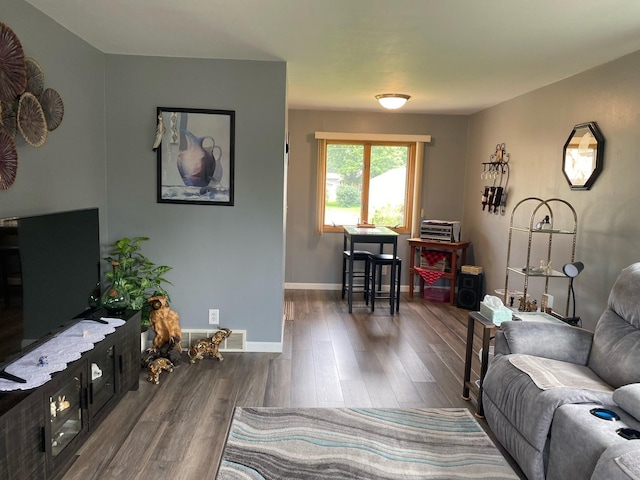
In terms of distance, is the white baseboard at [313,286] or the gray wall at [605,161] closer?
the gray wall at [605,161]

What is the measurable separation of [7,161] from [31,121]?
269mm

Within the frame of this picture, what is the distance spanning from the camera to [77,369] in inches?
88.0

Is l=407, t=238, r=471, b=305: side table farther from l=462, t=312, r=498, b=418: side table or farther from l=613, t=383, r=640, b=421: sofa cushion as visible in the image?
l=613, t=383, r=640, b=421: sofa cushion

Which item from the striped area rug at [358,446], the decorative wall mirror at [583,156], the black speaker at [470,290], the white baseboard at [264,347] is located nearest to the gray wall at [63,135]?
the white baseboard at [264,347]

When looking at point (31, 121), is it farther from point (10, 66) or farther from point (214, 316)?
point (214, 316)

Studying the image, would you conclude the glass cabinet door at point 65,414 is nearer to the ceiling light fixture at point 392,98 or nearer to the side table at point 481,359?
the side table at point 481,359

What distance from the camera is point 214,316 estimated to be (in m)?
3.81

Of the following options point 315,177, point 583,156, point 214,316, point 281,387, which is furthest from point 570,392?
point 315,177

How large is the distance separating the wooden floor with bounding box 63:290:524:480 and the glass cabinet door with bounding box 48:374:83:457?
0.56 feet

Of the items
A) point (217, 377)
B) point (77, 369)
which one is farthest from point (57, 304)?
point (217, 377)

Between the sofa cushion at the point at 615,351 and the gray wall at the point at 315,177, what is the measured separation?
3.67 meters

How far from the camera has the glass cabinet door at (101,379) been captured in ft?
8.05

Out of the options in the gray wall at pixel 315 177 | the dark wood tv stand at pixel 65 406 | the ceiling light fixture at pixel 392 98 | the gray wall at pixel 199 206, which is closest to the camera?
the dark wood tv stand at pixel 65 406

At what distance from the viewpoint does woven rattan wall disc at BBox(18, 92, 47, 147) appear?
91.7 inches
